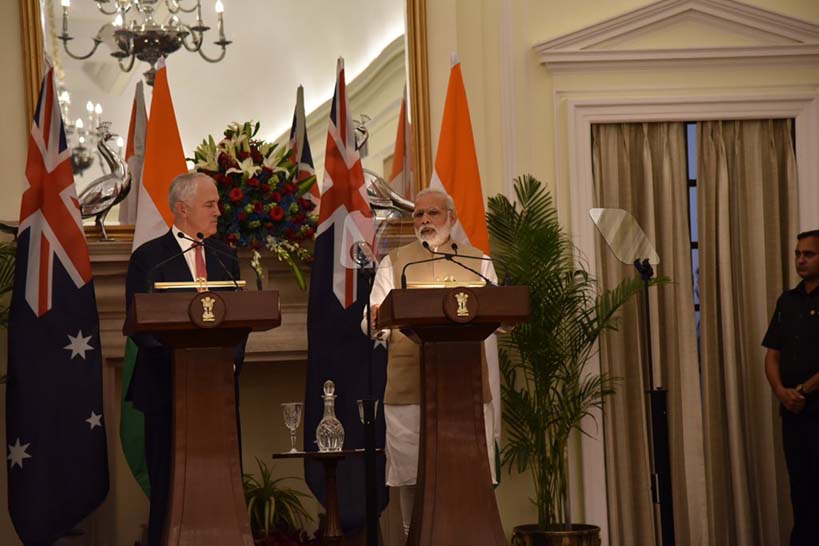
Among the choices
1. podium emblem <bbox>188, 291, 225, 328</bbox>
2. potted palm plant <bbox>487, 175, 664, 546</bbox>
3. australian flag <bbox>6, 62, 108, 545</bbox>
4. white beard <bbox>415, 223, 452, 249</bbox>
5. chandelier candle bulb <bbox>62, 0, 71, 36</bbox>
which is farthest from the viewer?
chandelier candle bulb <bbox>62, 0, 71, 36</bbox>

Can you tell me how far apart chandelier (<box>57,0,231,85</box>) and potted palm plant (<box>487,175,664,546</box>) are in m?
1.93

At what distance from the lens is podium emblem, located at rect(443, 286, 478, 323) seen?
4.45 meters

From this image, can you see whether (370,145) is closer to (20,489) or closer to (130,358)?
(130,358)

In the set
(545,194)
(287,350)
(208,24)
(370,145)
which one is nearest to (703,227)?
(545,194)

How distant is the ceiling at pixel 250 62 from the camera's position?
6.80 metres

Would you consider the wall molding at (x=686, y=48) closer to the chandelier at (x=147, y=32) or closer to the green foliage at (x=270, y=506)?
the chandelier at (x=147, y=32)

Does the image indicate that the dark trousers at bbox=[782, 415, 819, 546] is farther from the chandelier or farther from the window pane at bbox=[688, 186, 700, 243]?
the chandelier

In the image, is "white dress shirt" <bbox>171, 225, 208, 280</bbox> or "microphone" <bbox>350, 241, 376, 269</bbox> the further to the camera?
"white dress shirt" <bbox>171, 225, 208, 280</bbox>

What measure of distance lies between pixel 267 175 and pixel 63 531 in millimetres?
2018

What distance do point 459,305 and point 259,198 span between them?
2.16 metres

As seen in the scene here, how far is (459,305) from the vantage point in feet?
14.6

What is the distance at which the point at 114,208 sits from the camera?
6.69 metres

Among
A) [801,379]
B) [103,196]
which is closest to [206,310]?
[103,196]

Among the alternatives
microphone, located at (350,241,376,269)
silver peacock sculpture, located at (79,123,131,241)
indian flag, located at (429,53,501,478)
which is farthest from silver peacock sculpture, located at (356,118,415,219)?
microphone, located at (350,241,376,269)
